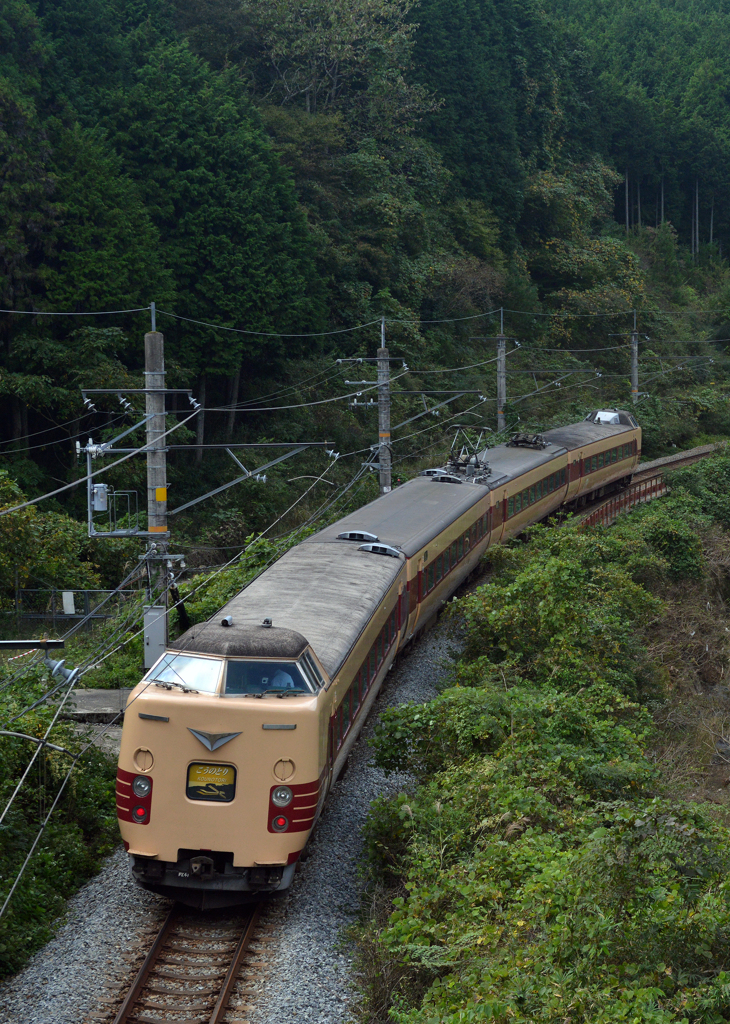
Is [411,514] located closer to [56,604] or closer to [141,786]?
[56,604]

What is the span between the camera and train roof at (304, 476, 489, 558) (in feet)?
57.7

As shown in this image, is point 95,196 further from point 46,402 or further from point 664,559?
point 664,559

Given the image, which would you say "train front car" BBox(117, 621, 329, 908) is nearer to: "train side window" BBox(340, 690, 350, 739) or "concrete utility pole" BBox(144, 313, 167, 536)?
"train side window" BBox(340, 690, 350, 739)

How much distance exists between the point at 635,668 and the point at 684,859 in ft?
35.5

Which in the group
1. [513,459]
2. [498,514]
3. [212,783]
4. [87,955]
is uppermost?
[212,783]

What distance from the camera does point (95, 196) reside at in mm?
30422

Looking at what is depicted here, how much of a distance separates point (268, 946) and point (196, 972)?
0.75 meters

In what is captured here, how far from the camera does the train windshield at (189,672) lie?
32.9ft

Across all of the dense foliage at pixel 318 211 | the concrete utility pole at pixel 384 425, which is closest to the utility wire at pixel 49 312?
the dense foliage at pixel 318 211

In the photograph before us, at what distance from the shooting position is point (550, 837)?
9414mm

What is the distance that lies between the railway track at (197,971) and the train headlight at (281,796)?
124 centimetres

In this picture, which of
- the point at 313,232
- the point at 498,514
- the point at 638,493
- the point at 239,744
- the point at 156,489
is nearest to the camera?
the point at 239,744

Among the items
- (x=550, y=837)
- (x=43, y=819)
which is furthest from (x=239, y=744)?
(x=43, y=819)

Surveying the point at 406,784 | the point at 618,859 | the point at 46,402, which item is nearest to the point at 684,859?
the point at 618,859
